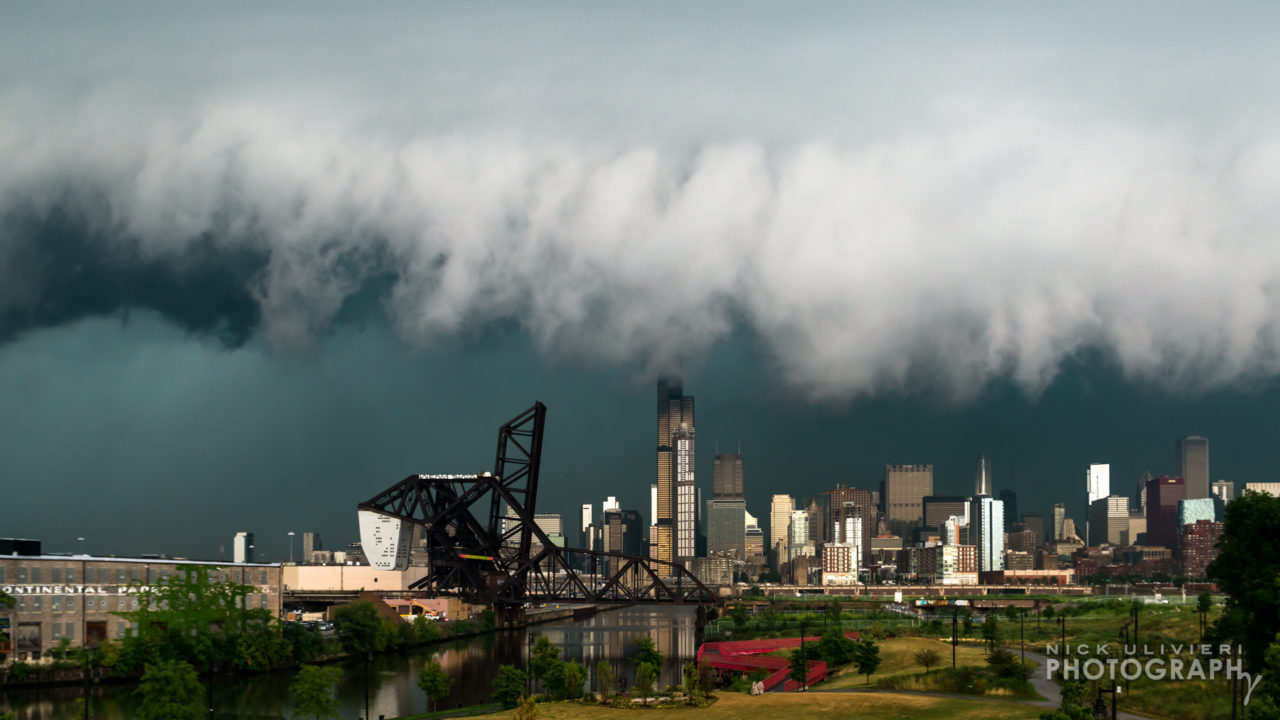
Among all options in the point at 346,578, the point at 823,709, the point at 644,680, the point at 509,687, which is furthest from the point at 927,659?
the point at 346,578

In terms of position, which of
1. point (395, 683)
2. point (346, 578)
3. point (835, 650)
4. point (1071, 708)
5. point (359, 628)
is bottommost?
point (395, 683)

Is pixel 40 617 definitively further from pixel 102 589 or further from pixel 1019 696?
pixel 1019 696

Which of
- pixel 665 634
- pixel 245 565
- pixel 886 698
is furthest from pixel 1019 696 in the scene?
pixel 665 634

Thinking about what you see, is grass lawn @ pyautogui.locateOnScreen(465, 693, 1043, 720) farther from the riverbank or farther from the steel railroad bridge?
the steel railroad bridge

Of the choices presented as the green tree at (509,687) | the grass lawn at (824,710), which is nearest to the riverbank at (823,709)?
the grass lawn at (824,710)

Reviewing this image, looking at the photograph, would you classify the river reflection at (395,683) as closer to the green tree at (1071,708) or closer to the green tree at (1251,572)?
the green tree at (1071,708)

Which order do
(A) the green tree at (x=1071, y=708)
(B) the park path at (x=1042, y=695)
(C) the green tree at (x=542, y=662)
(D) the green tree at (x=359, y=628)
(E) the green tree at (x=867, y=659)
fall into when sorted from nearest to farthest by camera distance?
(A) the green tree at (x=1071, y=708) → (B) the park path at (x=1042, y=695) → (C) the green tree at (x=542, y=662) → (E) the green tree at (x=867, y=659) → (D) the green tree at (x=359, y=628)

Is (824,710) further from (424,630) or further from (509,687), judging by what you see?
(424,630)
